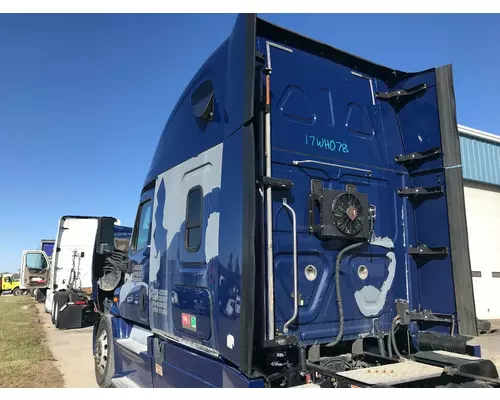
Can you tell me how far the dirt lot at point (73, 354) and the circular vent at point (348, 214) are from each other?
514 centimetres

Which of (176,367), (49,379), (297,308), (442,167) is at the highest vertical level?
(442,167)

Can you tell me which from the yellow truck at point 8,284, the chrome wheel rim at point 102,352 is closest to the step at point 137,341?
the chrome wheel rim at point 102,352

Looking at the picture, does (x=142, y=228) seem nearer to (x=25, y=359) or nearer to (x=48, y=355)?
(x=25, y=359)

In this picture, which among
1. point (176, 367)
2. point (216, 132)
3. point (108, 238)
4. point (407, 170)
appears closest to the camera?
point (216, 132)

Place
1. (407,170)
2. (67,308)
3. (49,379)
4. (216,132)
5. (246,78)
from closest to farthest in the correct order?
(246,78) < (216,132) < (407,170) < (49,379) < (67,308)

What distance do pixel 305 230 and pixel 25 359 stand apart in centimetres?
749

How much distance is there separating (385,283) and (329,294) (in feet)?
2.37

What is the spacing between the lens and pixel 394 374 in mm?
3023

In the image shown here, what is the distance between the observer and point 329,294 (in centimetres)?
362

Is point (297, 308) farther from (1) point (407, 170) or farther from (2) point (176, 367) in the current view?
(1) point (407, 170)

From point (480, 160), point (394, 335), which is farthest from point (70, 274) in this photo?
point (480, 160)

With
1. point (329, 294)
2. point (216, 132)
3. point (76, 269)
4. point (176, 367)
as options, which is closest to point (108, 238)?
point (176, 367)

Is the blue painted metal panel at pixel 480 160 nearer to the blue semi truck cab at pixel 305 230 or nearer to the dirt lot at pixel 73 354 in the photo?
the blue semi truck cab at pixel 305 230

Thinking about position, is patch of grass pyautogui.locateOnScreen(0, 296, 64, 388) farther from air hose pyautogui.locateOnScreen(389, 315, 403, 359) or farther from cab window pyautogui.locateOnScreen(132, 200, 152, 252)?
air hose pyautogui.locateOnScreen(389, 315, 403, 359)
